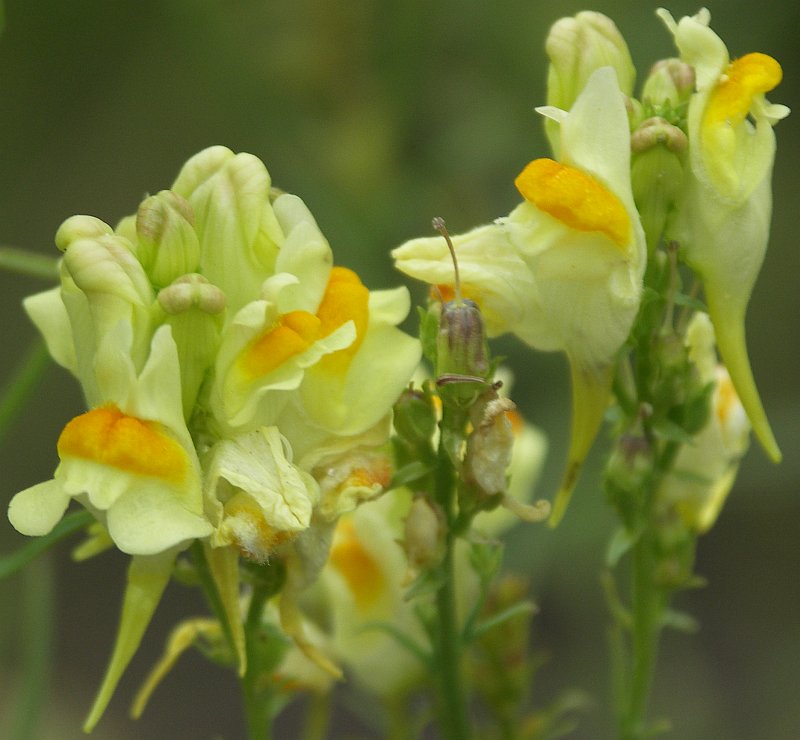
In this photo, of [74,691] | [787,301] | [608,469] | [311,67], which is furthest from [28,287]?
[608,469]

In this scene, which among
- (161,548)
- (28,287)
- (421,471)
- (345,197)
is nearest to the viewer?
(161,548)

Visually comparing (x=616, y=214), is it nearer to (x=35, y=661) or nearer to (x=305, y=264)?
(x=305, y=264)

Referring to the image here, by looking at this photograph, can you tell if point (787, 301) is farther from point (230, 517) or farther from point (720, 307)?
point (230, 517)

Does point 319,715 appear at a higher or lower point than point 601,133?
lower

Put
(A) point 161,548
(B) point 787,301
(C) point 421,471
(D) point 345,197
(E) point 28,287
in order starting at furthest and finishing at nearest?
(E) point 28,287 → (B) point 787,301 → (D) point 345,197 → (C) point 421,471 → (A) point 161,548

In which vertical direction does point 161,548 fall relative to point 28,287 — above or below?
above

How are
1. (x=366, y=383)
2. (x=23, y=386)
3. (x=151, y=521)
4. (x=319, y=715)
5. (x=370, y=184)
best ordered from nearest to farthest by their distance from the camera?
(x=151, y=521) → (x=366, y=383) → (x=23, y=386) → (x=319, y=715) → (x=370, y=184)

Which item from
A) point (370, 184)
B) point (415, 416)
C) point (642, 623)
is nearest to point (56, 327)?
point (415, 416)

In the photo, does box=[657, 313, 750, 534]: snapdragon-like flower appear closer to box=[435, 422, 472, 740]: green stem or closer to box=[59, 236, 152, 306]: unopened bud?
box=[435, 422, 472, 740]: green stem
